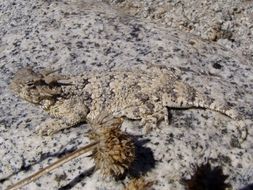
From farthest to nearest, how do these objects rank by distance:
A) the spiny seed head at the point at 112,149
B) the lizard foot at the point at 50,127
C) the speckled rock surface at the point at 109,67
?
1. the lizard foot at the point at 50,127
2. the speckled rock surface at the point at 109,67
3. the spiny seed head at the point at 112,149

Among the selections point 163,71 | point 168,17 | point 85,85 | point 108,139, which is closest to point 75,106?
point 85,85

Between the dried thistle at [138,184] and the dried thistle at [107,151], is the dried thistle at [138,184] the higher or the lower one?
the lower one

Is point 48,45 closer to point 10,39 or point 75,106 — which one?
point 10,39

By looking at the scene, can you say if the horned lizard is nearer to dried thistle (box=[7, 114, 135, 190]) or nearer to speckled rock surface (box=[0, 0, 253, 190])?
speckled rock surface (box=[0, 0, 253, 190])

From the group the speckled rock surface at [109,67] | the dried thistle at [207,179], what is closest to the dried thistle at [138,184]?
the speckled rock surface at [109,67]

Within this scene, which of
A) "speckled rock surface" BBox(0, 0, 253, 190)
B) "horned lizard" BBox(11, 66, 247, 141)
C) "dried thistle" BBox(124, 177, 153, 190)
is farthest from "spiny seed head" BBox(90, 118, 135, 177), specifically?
"horned lizard" BBox(11, 66, 247, 141)

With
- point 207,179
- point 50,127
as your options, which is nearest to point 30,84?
point 50,127

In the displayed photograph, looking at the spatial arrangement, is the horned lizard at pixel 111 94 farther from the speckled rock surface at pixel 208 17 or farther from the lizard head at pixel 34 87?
the speckled rock surface at pixel 208 17
